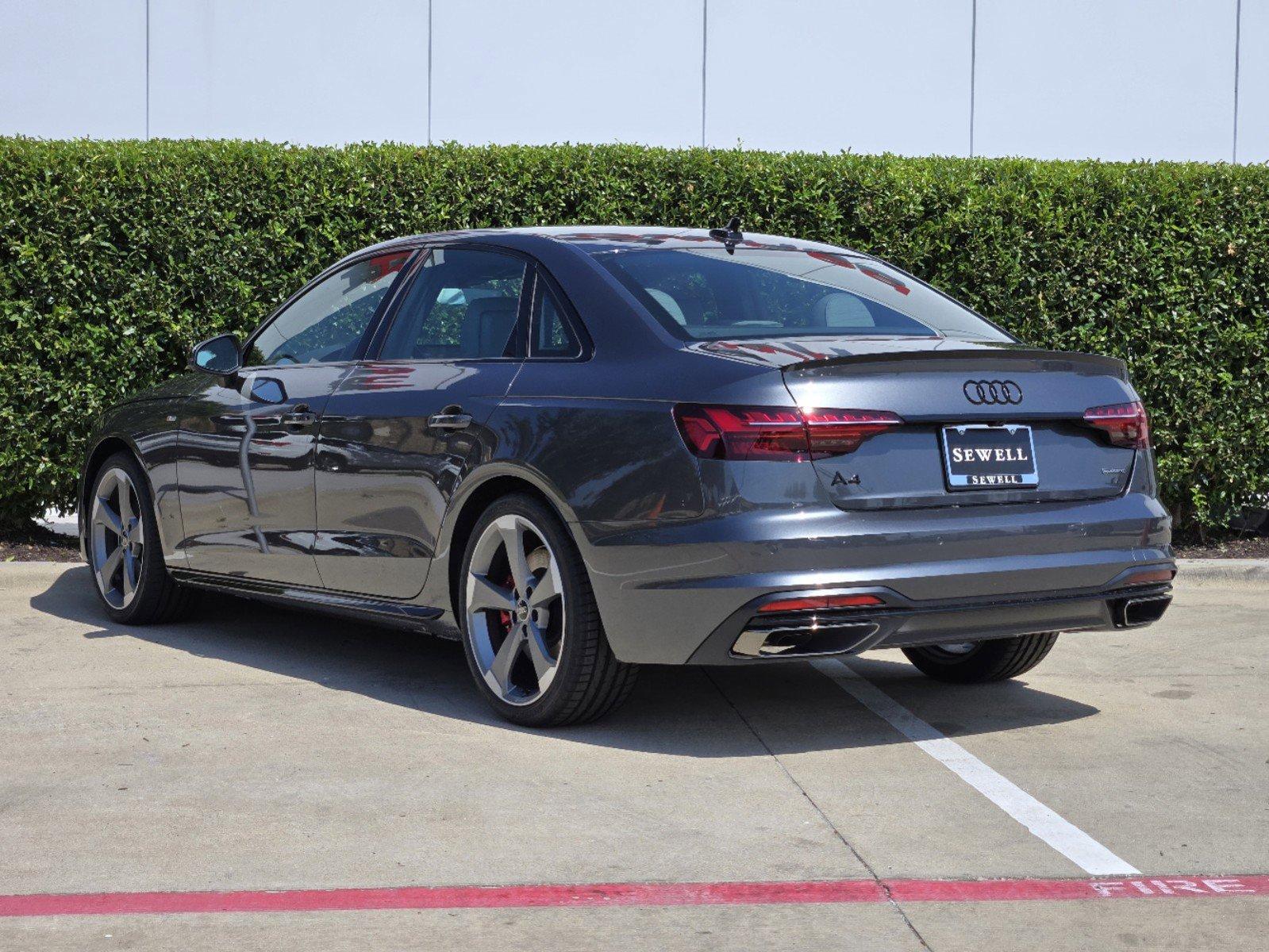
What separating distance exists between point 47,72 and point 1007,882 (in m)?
11.4

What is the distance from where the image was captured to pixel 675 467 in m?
4.91

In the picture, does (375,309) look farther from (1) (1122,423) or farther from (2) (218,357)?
(1) (1122,423)

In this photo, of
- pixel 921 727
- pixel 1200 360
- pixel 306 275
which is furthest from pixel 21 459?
pixel 1200 360

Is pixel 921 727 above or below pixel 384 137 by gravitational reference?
below

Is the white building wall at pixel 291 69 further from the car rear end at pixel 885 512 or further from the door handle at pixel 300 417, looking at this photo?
the car rear end at pixel 885 512

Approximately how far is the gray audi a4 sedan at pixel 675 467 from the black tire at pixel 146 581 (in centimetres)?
74

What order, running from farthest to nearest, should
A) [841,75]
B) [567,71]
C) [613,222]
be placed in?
[841,75] < [567,71] < [613,222]

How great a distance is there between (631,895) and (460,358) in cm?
248

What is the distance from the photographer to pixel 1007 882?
4.00 m

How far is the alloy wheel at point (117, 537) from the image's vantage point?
298 inches

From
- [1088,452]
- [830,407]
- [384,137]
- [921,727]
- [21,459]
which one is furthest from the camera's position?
[384,137]

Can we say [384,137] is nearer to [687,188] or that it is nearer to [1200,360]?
[687,188]

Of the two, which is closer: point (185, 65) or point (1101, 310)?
point (1101, 310)

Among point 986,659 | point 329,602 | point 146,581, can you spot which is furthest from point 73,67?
point 986,659
